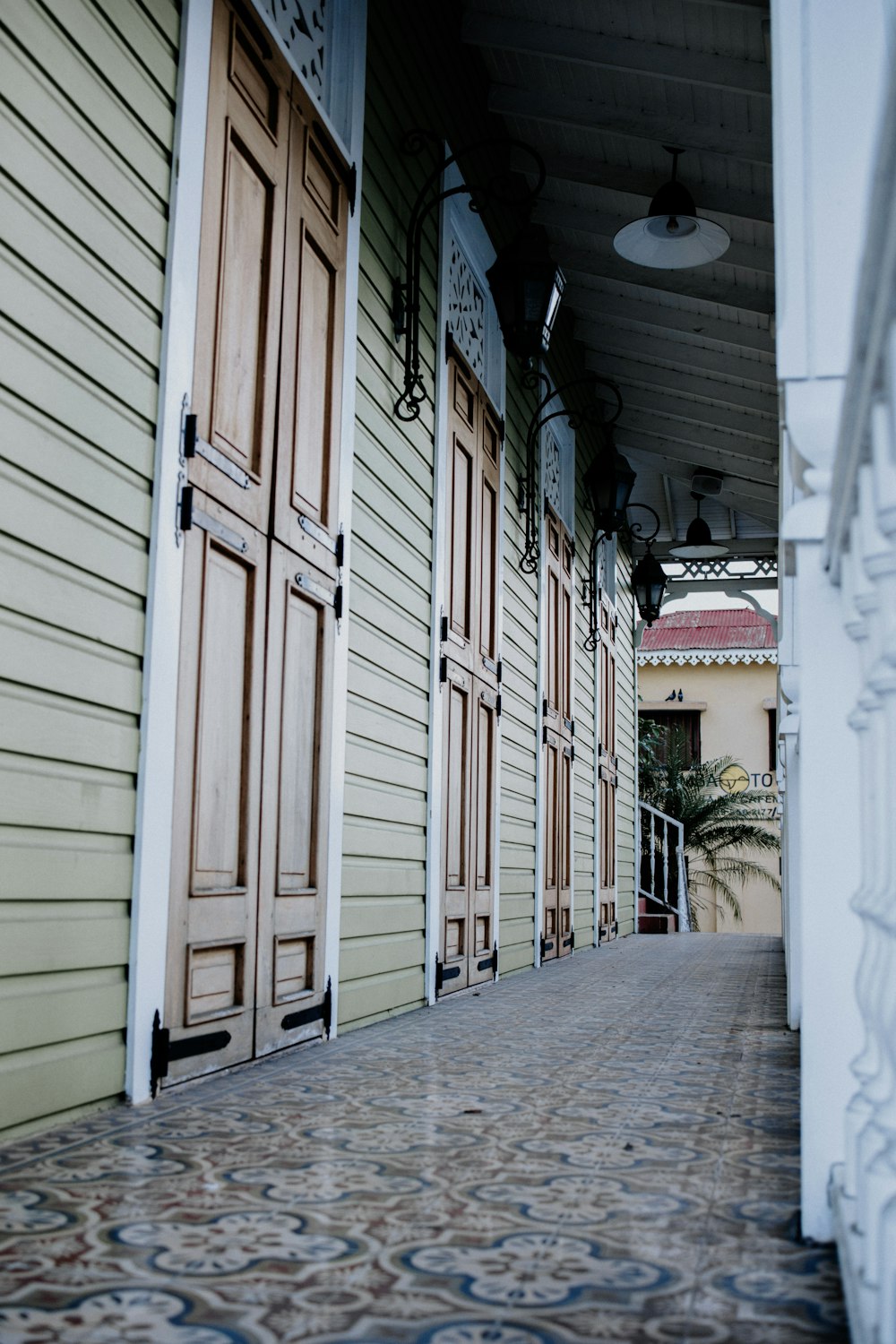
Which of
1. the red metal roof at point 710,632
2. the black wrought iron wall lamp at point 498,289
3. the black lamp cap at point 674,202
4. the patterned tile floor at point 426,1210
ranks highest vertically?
the red metal roof at point 710,632

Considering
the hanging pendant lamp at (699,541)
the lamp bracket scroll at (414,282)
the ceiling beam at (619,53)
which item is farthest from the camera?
the hanging pendant lamp at (699,541)

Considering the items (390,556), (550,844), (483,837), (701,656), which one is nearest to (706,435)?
(550,844)

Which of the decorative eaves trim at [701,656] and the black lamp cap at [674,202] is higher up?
the decorative eaves trim at [701,656]

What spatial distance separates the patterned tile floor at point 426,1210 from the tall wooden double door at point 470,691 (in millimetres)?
1848

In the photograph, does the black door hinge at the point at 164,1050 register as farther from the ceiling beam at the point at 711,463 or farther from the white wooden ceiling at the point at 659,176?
the ceiling beam at the point at 711,463

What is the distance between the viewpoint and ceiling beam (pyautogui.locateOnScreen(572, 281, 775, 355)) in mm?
6914

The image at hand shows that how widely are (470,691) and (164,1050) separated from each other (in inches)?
114

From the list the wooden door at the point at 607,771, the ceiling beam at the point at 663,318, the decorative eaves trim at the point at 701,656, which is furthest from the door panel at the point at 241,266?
the decorative eaves trim at the point at 701,656

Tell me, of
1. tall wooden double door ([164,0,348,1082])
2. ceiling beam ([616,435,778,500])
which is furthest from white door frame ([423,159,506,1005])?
ceiling beam ([616,435,778,500])

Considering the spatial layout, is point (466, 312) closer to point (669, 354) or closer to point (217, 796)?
point (669, 354)

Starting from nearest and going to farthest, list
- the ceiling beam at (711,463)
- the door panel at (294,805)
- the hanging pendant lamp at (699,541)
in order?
the door panel at (294,805)
the ceiling beam at (711,463)
the hanging pendant lamp at (699,541)

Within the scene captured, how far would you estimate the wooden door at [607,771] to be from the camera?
9445 mm

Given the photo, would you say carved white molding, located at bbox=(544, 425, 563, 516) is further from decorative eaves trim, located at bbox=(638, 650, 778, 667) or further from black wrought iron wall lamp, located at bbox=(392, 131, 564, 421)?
decorative eaves trim, located at bbox=(638, 650, 778, 667)

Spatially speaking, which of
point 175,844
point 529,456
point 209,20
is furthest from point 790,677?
point 529,456
